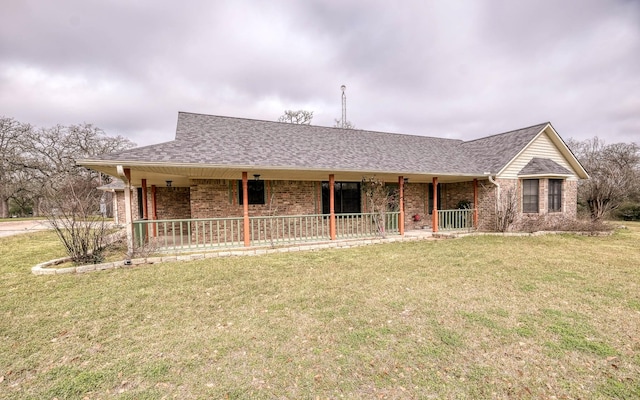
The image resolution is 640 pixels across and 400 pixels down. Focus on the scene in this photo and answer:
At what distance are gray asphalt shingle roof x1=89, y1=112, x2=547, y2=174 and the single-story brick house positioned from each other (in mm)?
55

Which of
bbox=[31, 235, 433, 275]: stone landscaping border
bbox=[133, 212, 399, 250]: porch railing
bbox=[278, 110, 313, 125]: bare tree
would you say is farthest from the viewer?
bbox=[278, 110, 313, 125]: bare tree

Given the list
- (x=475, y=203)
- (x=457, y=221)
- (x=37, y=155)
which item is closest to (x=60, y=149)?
(x=37, y=155)

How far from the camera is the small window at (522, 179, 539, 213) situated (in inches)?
515

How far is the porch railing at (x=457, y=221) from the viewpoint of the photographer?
12.6 meters

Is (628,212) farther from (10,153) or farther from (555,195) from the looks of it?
(10,153)

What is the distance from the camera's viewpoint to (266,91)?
2583cm

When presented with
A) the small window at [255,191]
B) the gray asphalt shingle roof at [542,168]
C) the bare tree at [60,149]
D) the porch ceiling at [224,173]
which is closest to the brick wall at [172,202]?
the porch ceiling at [224,173]

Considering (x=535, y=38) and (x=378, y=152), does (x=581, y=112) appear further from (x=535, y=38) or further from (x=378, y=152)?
(x=378, y=152)

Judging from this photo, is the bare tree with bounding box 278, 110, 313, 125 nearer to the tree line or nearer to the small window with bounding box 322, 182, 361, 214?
the tree line

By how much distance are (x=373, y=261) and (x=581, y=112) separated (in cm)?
4814

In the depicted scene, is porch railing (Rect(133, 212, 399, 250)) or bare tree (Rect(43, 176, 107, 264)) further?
porch railing (Rect(133, 212, 399, 250))

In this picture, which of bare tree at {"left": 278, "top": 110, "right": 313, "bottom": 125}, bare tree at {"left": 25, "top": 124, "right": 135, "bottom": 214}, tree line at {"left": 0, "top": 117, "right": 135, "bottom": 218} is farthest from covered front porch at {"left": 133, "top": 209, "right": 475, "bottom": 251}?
bare tree at {"left": 25, "top": 124, "right": 135, "bottom": 214}

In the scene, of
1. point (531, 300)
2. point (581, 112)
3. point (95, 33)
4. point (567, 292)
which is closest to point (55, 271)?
point (95, 33)

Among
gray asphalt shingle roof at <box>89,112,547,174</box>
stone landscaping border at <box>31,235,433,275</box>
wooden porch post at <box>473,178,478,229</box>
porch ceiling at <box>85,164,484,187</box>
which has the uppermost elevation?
gray asphalt shingle roof at <box>89,112,547,174</box>
